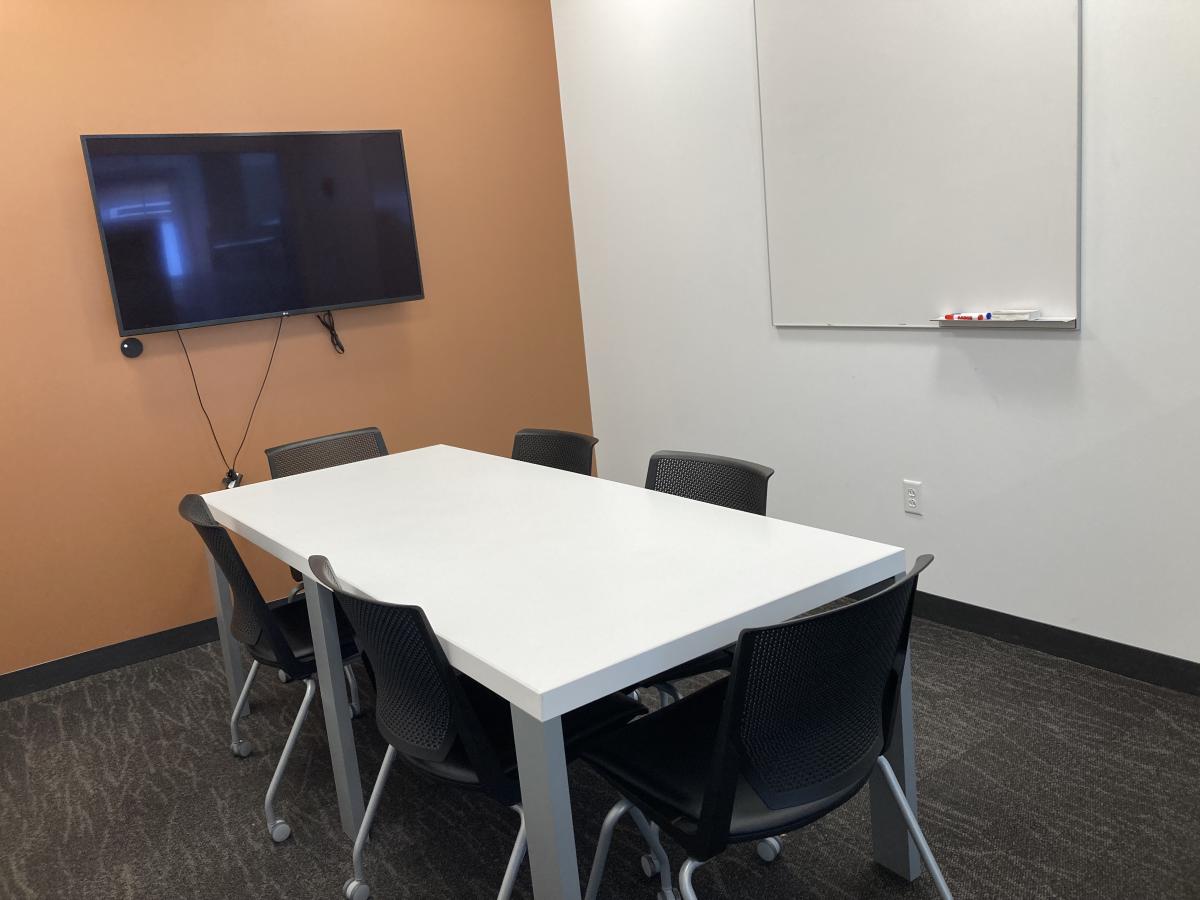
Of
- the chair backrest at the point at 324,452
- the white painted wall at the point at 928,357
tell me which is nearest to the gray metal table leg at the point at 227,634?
the chair backrest at the point at 324,452

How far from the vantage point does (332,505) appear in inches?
118

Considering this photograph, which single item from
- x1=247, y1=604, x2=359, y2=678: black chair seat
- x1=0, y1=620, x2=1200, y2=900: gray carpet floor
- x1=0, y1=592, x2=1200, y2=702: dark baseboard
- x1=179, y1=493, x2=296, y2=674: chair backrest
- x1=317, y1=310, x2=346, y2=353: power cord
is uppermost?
x1=317, y1=310, x2=346, y2=353: power cord

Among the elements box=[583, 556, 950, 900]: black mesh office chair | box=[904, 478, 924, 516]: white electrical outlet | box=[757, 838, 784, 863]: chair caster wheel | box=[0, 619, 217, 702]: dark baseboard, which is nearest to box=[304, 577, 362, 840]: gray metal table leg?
box=[583, 556, 950, 900]: black mesh office chair

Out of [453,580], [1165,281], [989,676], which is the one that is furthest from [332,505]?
[1165,281]

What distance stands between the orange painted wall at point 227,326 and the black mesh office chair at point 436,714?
2.37 meters

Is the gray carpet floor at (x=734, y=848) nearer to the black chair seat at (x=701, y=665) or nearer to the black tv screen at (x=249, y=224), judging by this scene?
the black chair seat at (x=701, y=665)

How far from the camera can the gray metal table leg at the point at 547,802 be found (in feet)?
5.36

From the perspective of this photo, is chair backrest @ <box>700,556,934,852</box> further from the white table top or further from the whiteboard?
the whiteboard

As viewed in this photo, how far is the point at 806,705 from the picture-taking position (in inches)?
66.1

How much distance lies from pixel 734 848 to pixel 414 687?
1.01m

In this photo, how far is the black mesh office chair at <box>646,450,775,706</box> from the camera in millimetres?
2447

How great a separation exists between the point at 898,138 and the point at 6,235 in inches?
132

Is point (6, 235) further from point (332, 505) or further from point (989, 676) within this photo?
point (989, 676)

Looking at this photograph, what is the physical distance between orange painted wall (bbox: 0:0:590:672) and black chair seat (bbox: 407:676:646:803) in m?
2.45
